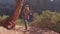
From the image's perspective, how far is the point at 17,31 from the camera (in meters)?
3.73

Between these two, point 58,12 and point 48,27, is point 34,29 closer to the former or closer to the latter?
point 48,27

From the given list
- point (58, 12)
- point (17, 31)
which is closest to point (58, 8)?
point (58, 12)

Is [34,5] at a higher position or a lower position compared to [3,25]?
higher

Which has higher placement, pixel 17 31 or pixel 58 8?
pixel 58 8

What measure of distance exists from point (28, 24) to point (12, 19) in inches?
11.1

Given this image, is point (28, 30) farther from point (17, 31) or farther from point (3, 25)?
A: point (3, 25)

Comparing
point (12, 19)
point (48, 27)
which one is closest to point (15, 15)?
point (12, 19)

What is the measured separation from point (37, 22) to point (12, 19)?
1.39 feet

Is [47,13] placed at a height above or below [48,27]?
above

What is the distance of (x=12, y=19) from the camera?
12.4 feet

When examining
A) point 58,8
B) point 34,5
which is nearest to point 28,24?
point 34,5

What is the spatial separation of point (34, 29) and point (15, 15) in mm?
398

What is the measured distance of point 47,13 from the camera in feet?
12.3

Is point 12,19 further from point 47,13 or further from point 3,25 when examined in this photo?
point 47,13
